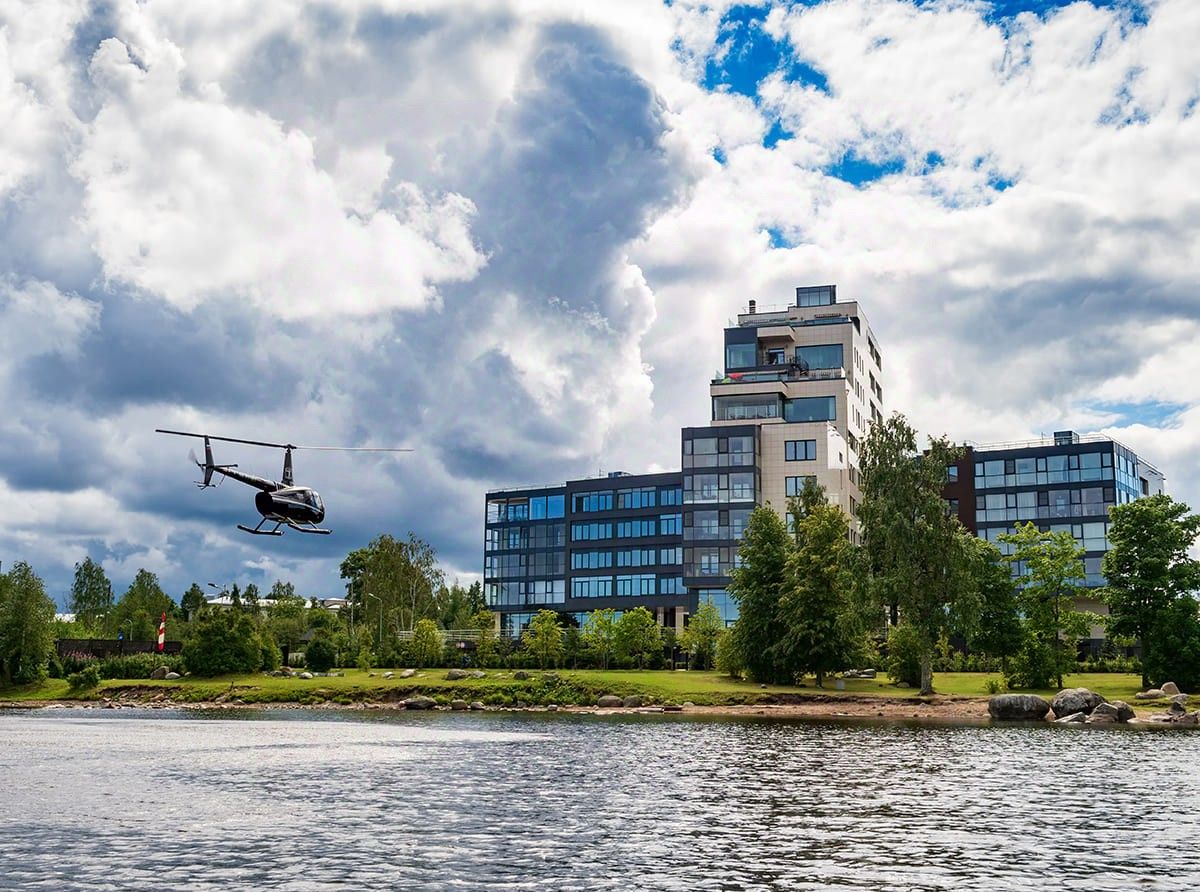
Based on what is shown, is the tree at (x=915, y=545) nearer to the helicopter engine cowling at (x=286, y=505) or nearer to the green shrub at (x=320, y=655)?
the helicopter engine cowling at (x=286, y=505)

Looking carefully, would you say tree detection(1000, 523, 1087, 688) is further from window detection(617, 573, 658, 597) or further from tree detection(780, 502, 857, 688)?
window detection(617, 573, 658, 597)

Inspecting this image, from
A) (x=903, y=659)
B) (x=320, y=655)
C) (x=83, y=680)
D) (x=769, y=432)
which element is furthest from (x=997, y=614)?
(x=83, y=680)

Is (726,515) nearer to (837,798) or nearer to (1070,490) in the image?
(1070,490)

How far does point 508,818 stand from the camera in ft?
107

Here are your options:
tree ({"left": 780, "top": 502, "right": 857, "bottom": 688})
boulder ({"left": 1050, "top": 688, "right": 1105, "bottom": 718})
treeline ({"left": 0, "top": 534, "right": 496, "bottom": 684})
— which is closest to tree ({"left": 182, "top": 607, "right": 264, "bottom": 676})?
treeline ({"left": 0, "top": 534, "right": 496, "bottom": 684})

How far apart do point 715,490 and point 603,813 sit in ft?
389

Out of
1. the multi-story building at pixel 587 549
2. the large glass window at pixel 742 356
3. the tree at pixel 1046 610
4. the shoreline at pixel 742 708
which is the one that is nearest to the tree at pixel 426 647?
the shoreline at pixel 742 708

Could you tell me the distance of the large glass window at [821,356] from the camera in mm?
161125

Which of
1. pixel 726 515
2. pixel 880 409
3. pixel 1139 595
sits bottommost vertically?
pixel 1139 595

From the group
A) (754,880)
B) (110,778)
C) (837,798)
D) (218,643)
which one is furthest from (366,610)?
(754,880)

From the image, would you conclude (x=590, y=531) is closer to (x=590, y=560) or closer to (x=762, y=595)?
(x=590, y=560)

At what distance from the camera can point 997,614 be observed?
94750 millimetres

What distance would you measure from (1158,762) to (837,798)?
19271mm

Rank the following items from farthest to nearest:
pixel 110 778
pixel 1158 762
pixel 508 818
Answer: pixel 1158 762 < pixel 110 778 < pixel 508 818
